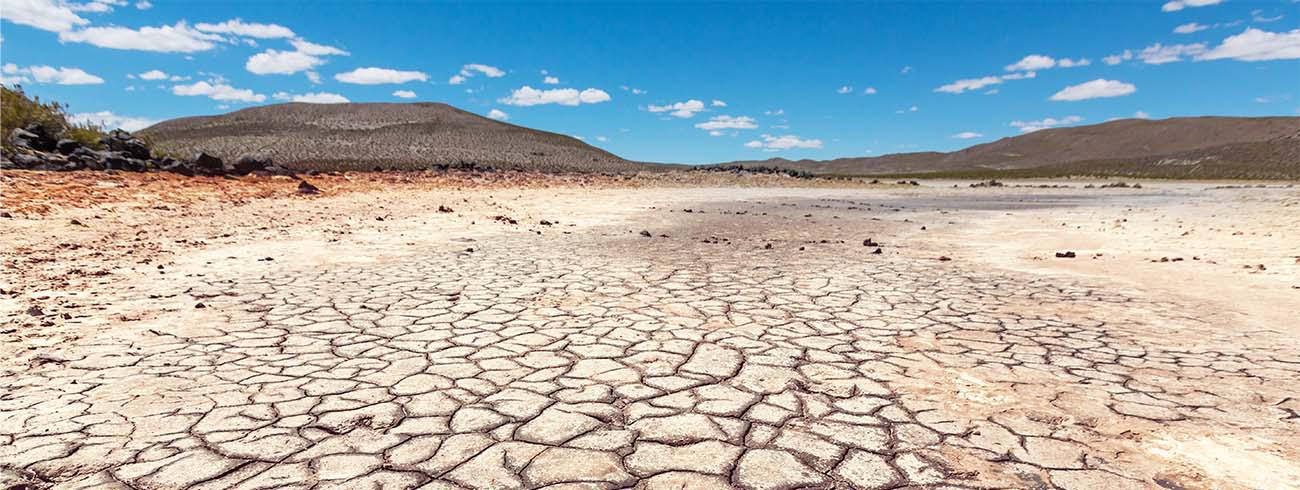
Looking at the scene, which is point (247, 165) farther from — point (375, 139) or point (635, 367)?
point (375, 139)

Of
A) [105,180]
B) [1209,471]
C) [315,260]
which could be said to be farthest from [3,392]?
[105,180]

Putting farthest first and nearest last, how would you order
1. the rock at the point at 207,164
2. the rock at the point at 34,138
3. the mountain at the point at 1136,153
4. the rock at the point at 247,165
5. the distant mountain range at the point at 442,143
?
1. the mountain at the point at 1136,153
2. the distant mountain range at the point at 442,143
3. the rock at the point at 247,165
4. the rock at the point at 207,164
5. the rock at the point at 34,138

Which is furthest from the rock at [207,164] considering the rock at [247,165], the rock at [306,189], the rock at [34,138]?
the rock at [306,189]

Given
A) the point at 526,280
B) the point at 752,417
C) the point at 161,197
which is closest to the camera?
the point at 752,417

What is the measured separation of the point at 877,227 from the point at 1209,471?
12.4 m

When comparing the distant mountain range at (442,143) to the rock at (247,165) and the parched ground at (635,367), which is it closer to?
the rock at (247,165)

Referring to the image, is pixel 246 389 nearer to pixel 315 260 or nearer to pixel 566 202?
pixel 315 260

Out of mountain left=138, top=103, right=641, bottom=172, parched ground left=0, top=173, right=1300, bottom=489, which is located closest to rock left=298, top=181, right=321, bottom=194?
parched ground left=0, top=173, right=1300, bottom=489

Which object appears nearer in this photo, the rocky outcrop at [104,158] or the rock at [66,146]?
the rocky outcrop at [104,158]

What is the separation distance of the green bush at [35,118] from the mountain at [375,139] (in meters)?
14.8

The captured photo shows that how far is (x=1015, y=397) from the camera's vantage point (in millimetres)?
3514

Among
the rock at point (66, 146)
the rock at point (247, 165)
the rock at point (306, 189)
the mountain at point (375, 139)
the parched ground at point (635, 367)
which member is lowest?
the parched ground at point (635, 367)

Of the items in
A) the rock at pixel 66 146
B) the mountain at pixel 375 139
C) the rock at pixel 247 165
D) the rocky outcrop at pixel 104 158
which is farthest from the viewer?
the mountain at pixel 375 139

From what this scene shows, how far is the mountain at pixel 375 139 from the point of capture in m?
41.8
